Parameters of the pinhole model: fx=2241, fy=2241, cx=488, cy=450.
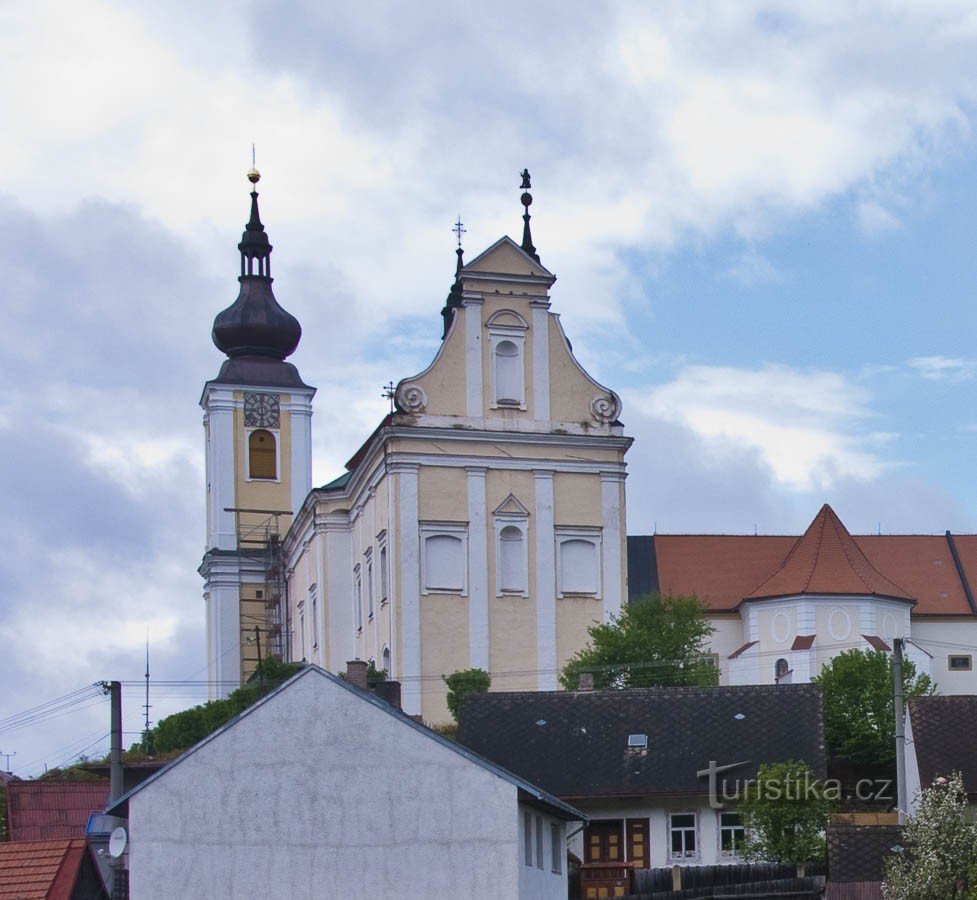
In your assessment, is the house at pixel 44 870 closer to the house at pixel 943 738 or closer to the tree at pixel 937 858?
the tree at pixel 937 858

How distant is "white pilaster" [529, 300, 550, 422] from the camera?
237 feet

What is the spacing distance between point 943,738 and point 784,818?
202 inches

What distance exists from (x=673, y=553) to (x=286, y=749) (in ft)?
131

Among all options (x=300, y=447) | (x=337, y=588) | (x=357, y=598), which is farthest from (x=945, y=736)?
(x=300, y=447)

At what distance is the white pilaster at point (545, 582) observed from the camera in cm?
7056

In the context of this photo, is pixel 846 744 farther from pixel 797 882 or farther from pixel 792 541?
pixel 792 541

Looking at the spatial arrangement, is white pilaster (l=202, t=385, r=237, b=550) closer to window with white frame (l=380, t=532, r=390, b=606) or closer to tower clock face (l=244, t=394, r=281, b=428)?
tower clock face (l=244, t=394, r=281, b=428)

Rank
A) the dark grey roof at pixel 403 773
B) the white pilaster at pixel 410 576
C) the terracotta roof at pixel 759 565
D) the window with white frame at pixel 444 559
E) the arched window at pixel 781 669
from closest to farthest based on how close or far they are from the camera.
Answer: the dark grey roof at pixel 403 773 → the white pilaster at pixel 410 576 → the window with white frame at pixel 444 559 → the arched window at pixel 781 669 → the terracotta roof at pixel 759 565

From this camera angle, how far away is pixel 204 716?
71750 millimetres

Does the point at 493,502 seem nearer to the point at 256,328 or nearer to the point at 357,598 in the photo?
the point at 357,598

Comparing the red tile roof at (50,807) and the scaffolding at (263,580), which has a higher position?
the scaffolding at (263,580)

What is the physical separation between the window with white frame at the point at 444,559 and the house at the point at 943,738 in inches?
925

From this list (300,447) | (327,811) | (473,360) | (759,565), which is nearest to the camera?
(327,811)

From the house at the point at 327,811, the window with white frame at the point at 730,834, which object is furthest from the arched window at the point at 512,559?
the house at the point at 327,811
